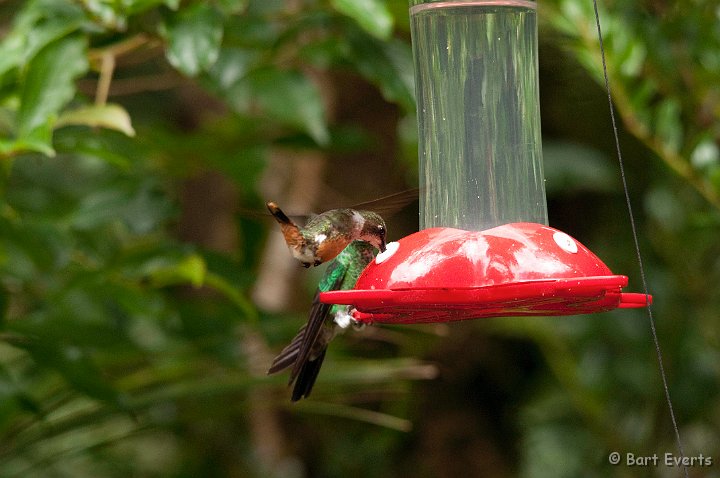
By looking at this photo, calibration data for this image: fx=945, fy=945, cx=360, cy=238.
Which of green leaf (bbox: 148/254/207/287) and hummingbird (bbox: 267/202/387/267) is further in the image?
green leaf (bbox: 148/254/207/287)

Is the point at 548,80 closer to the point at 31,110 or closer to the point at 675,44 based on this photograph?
the point at 675,44

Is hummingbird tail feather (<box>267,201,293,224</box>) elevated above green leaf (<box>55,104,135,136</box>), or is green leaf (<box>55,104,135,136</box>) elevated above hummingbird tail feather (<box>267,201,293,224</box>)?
green leaf (<box>55,104,135,136</box>)

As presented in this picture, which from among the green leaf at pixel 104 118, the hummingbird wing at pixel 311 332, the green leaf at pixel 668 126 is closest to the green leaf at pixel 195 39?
the green leaf at pixel 104 118

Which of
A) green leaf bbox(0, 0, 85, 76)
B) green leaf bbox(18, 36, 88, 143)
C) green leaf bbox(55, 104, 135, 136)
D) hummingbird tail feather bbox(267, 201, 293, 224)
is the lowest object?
hummingbird tail feather bbox(267, 201, 293, 224)

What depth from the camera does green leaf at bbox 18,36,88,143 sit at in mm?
2004

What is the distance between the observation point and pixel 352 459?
4.77 m

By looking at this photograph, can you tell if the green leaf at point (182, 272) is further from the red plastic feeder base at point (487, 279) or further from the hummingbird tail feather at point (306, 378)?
the red plastic feeder base at point (487, 279)

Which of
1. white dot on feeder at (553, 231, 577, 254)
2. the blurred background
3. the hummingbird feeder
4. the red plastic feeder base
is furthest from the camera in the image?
the blurred background

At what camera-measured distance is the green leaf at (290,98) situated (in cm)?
258

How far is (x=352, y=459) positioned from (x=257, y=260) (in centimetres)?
172

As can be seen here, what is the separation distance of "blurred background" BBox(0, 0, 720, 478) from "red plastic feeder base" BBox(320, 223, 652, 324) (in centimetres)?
52

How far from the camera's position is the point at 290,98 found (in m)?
2.62

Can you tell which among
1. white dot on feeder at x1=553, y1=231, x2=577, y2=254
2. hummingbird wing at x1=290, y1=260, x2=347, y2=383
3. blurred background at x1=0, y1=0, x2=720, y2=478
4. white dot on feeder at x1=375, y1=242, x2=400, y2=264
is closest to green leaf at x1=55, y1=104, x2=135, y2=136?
blurred background at x1=0, y1=0, x2=720, y2=478

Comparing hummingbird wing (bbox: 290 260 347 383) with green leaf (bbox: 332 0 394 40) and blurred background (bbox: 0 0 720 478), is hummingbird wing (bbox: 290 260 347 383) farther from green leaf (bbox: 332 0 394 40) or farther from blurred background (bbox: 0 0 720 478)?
green leaf (bbox: 332 0 394 40)
